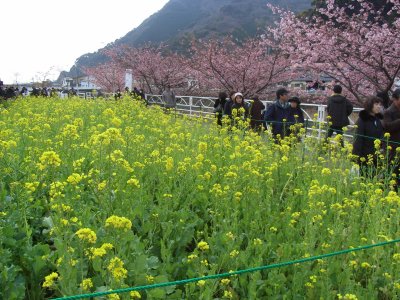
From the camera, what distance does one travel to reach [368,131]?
5.59 m

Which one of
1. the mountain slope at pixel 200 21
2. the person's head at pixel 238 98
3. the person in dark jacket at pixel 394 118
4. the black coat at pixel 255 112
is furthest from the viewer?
the mountain slope at pixel 200 21

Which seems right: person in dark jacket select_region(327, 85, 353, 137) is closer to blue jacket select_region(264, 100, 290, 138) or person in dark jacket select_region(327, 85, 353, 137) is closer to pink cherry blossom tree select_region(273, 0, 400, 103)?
blue jacket select_region(264, 100, 290, 138)

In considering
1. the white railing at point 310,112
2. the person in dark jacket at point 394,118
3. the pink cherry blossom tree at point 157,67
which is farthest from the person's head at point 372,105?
the pink cherry blossom tree at point 157,67

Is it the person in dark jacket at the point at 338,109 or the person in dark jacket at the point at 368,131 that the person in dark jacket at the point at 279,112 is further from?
the person in dark jacket at the point at 368,131

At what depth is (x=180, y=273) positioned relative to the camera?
2.71m

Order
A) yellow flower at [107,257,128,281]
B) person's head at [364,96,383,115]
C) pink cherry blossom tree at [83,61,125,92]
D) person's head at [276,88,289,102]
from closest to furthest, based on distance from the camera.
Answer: yellow flower at [107,257,128,281] < person's head at [364,96,383,115] < person's head at [276,88,289,102] < pink cherry blossom tree at [83,61,125,92]

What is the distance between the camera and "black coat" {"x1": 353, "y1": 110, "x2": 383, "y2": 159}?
557 centimetres

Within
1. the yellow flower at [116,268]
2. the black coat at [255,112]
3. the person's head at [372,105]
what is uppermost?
the person's head at [372,105]

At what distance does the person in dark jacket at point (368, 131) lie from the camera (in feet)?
18.2

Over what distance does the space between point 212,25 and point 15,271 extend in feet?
202

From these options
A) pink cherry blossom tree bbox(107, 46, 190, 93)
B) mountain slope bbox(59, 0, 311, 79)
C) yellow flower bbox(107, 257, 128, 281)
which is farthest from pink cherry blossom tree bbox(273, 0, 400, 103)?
mountain slope bbox(59, 0, 311, 79)

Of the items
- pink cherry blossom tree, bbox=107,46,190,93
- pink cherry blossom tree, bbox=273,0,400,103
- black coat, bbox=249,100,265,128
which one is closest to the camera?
black coat, bbox=249,100,265,128

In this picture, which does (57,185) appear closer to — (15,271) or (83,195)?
(15,271)

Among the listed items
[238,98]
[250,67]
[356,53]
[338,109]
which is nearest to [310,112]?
[356,53]
